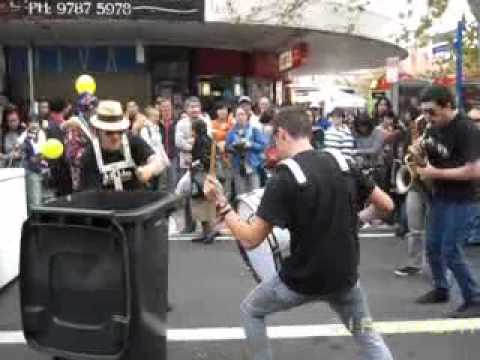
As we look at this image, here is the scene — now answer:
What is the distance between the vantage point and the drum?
167 inches

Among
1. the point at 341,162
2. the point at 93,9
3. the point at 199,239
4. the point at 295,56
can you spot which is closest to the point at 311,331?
the point at 341,162

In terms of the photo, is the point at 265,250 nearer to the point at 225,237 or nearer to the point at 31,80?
the point at 225,237

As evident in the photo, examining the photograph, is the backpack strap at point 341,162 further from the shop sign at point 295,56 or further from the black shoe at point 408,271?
the shop sign at point 295,56

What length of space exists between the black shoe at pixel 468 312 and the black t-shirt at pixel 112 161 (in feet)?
8.50

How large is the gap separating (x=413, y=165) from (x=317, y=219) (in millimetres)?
2701

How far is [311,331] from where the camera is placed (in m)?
5.54

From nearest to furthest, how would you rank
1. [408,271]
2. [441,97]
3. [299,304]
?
1. [299,304]
2. [441,97]
3. [408,271]

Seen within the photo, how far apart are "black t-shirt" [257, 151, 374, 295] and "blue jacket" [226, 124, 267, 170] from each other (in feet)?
21.5

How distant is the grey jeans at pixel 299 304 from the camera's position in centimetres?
385

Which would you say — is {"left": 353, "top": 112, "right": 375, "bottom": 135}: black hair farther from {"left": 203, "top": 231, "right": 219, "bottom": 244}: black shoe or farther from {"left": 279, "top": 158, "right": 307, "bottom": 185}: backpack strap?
{"left": 279, "top": 158, "right": 307, "bottom": 185}: backpack strap

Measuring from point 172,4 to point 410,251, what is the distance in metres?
9.37

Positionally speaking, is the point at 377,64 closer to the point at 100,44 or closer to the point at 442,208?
the point at 100,44

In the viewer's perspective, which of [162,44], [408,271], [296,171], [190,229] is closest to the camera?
[296,171]

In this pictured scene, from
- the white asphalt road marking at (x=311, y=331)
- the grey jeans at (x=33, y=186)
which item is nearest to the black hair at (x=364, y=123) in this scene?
Answer: the grey jeans at (x=33, y=186)
